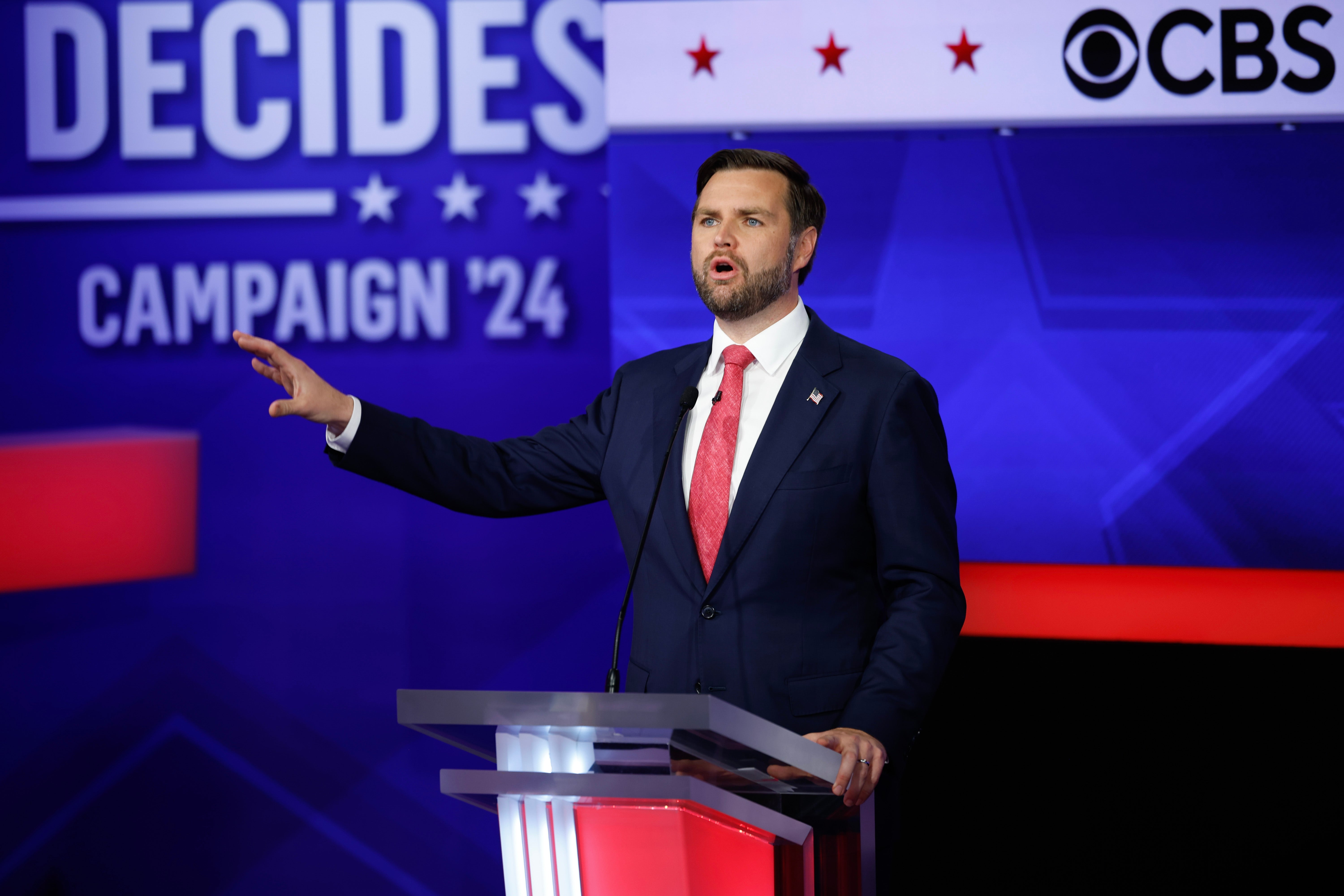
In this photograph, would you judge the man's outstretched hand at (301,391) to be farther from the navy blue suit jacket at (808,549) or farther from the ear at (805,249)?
the ear at (805,249)

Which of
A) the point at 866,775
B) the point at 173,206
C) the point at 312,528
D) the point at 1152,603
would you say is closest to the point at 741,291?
the point at 866,775

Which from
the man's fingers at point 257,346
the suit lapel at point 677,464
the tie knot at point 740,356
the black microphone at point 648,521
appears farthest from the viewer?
the tie knot at point 740,356

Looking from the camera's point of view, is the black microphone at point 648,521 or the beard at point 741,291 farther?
the beard at point 741,291

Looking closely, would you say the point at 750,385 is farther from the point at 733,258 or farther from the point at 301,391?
the point at 301,391

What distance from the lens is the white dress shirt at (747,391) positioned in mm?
1853

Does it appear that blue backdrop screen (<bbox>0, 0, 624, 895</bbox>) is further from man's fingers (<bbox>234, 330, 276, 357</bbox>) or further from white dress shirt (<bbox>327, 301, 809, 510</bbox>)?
man's fingers (<bbox>234, 330, 276, 357</bbox>)

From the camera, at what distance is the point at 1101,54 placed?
2.64 meters

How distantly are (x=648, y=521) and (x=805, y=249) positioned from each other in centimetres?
66

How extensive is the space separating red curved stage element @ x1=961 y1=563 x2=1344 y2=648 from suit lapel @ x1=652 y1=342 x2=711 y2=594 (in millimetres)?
920

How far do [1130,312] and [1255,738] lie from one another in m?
0.90

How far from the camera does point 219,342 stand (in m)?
3.29

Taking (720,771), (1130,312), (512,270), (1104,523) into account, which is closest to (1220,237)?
(1130,312)

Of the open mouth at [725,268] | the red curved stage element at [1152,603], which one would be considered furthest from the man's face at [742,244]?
the red curved stage element at [1152,603]

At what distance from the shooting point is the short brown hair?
6.52 ft
